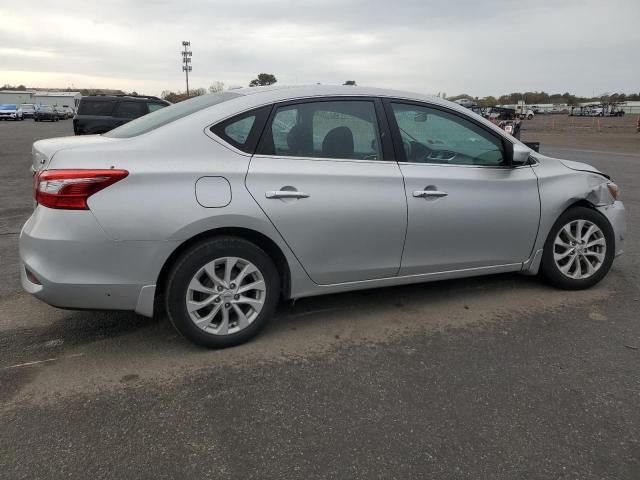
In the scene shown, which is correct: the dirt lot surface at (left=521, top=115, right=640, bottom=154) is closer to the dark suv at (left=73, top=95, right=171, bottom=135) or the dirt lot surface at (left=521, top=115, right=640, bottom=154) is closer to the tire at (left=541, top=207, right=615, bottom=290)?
the dark suv at (left=73, top=95, right=171, bottom=135)

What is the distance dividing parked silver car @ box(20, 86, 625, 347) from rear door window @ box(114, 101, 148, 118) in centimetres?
1144

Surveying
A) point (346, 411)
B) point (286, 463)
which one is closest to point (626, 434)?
point (346, 411)

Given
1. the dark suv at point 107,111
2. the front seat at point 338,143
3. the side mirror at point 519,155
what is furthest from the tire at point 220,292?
the dark suv at point 107,111

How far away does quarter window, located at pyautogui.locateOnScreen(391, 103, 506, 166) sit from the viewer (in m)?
3.79

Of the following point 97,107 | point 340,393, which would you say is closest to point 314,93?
point 340,393

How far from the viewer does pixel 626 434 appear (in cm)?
253

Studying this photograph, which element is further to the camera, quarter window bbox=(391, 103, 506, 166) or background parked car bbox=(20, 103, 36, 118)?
background parked car bbox=(20, 103, 36, 118)

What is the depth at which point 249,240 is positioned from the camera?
3.34 metres

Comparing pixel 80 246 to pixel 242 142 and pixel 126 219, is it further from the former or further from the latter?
pixel 242 142

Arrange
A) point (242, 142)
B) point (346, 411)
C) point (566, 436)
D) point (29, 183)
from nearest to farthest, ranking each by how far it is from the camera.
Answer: point (566, 436)
point (346, 411)
point (242, 142)
point (29, 183)

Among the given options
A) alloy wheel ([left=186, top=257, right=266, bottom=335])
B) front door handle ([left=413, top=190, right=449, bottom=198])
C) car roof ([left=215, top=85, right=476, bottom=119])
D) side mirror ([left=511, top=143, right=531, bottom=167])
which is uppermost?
car roof ([left=215, top=85, right=476, bottom=119])

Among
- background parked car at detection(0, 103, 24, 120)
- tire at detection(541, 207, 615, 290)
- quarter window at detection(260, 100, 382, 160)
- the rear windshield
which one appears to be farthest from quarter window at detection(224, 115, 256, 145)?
background parked car at detection(0, 103, 24, 120)

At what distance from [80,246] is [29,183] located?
28.1ft

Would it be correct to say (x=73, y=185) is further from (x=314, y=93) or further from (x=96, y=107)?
(x=96, y=107)
